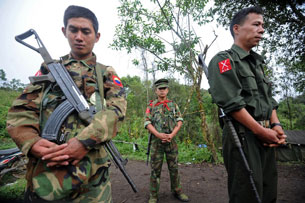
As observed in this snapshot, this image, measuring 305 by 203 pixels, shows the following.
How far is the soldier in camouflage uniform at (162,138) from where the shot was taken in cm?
323

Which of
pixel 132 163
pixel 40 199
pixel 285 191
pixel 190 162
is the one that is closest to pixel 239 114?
pixel 40 199

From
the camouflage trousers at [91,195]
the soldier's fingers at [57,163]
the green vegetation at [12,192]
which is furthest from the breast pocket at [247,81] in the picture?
the green vegetation at [12,192]

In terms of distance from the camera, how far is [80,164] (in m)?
1.28

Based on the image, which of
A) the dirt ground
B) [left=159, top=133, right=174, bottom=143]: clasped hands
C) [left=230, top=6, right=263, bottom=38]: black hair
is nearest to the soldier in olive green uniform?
[left=230, top=6, right=263, bottom=38]: black hair

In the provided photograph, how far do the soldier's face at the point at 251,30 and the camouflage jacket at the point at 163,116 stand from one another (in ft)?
6.59

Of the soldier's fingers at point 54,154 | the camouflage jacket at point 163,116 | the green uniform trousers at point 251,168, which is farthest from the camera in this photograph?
the camouflage jacket at point 163,116

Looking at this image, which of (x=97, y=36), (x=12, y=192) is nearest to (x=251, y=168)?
(x=97, y=36)

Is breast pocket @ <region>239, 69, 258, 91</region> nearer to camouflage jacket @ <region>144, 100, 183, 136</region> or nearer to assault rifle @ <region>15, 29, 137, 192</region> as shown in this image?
assault rifle @ <region>15, 29, 137, 192</region>

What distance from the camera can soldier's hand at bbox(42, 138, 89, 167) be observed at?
1.16 meters

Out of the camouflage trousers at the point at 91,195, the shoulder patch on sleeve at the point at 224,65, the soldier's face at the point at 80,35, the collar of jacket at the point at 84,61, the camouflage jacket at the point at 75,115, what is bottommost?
the camouflage trousers at the point at 91,195

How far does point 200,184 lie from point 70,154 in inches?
150

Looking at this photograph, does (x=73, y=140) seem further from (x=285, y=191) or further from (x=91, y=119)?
(x=285, y=191)

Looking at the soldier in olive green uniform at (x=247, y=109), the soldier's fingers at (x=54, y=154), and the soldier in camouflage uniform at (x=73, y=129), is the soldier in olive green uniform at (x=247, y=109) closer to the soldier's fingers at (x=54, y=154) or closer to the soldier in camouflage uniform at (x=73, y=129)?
the soldier in camouflage uniform at (x=73, y=129)

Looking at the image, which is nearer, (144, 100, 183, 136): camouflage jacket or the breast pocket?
the breast pocket
